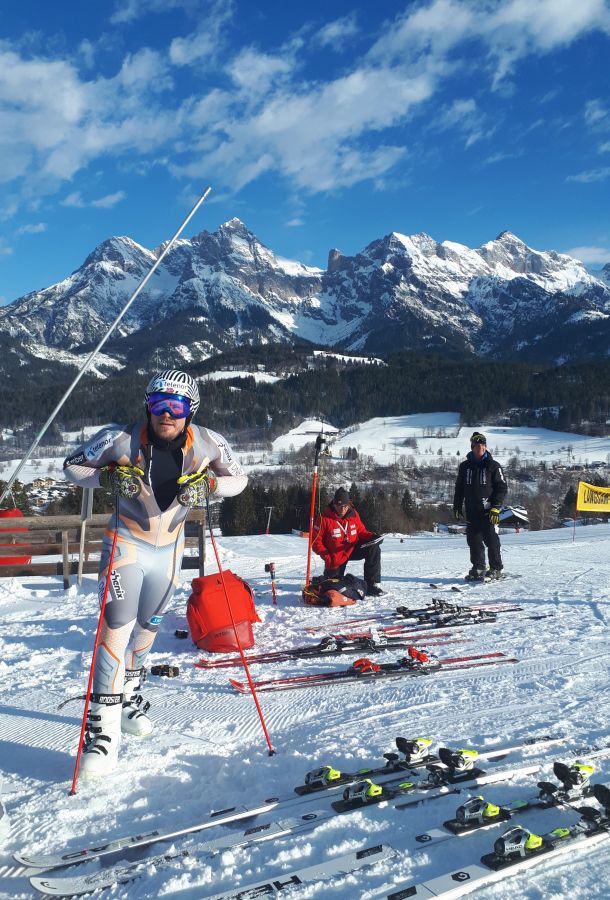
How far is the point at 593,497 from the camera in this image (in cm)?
1983

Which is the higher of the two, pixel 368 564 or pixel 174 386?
pixel 174 386

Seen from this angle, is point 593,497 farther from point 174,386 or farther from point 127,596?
point 127,596

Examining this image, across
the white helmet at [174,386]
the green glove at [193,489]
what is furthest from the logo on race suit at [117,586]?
the white helmet at [174,386]

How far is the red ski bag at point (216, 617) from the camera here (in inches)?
261

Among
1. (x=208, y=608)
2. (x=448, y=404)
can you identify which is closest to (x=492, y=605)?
(x=208, y=608)

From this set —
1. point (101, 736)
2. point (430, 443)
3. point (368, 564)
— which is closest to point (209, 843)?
point (101, 736)

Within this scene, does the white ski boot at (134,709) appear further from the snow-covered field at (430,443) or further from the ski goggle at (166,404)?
the snow-covered field at (430,443)

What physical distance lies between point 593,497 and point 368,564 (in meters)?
13.4

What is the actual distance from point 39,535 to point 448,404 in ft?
624

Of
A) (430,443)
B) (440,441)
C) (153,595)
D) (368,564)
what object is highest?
(440,441)

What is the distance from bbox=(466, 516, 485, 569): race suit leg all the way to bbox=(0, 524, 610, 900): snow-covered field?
1604 millimetres

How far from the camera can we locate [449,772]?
3443 millimetres

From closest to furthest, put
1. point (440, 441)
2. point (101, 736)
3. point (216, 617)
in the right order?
point (101, 736) < point (216, 617) < point (440, 441)

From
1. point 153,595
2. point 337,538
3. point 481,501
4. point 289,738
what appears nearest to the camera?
point 153,595
